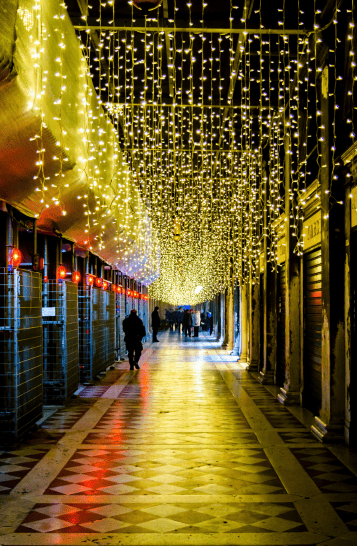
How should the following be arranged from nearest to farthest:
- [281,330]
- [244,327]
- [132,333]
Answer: [281,330] < [132,333] < [244,327]

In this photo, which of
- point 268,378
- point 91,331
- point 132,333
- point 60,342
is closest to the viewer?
point 60,342

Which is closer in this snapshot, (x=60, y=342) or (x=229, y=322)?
(x=60, y=342)

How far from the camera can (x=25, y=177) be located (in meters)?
6.34

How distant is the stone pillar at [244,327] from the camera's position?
17672mm

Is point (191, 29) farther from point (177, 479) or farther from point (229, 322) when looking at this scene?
point (229, 322)

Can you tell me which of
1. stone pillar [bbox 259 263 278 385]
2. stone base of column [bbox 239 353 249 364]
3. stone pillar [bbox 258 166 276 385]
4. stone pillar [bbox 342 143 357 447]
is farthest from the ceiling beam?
stone base of column [bbox 239 353 249 364]

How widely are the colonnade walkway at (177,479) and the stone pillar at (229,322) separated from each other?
42.3 feet

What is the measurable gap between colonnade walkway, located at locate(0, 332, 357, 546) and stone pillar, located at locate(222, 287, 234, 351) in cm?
1291

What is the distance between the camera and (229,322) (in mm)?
23906

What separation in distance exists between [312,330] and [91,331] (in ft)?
16.3

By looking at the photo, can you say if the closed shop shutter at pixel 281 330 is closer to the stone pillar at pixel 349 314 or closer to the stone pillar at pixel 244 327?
the stone pillar at pixel 244 327

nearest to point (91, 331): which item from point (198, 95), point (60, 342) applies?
point (60, 342)

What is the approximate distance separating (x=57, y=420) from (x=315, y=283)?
4108mm

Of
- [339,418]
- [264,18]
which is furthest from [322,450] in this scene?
[264,18]
